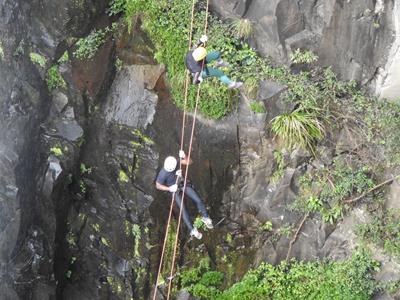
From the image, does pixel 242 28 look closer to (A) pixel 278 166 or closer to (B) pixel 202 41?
(B) pixel 202 41

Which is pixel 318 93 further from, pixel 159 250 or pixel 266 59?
pixel 159 250

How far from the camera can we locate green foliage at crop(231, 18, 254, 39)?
38.5ft

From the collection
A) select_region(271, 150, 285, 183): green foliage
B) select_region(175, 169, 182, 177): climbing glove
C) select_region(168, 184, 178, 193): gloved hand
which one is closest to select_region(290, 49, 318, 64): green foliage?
select_region(271, 150, 285, 183): green foliage

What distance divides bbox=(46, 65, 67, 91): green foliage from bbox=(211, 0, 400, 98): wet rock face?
3.38m

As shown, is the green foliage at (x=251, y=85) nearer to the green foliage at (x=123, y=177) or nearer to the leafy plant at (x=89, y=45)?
the green foliage at (x=123, y=177)

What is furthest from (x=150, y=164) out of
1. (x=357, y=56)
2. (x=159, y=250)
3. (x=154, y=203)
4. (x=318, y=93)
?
(x=357, y=56)

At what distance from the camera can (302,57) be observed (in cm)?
1175

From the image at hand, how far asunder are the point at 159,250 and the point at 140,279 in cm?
68

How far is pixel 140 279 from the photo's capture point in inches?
453

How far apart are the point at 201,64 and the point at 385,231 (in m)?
4.50

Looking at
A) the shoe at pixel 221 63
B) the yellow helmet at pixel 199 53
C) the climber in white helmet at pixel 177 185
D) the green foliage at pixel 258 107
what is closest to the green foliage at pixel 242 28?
the shoe at pixel 221 63

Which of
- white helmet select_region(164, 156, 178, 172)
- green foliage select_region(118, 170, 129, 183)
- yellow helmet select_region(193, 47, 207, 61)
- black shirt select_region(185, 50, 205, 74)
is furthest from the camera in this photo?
green foliage select_region(118, 170, 129, 183)

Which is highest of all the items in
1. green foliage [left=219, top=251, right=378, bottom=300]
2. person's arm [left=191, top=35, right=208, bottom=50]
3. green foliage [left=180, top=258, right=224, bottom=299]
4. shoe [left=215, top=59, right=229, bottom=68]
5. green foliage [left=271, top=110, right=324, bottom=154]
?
person's arm [left=191, top=35, right=208, bottom=50]

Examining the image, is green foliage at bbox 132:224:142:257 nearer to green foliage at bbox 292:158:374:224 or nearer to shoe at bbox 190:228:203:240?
shoe at bbox 190:228:203:240
